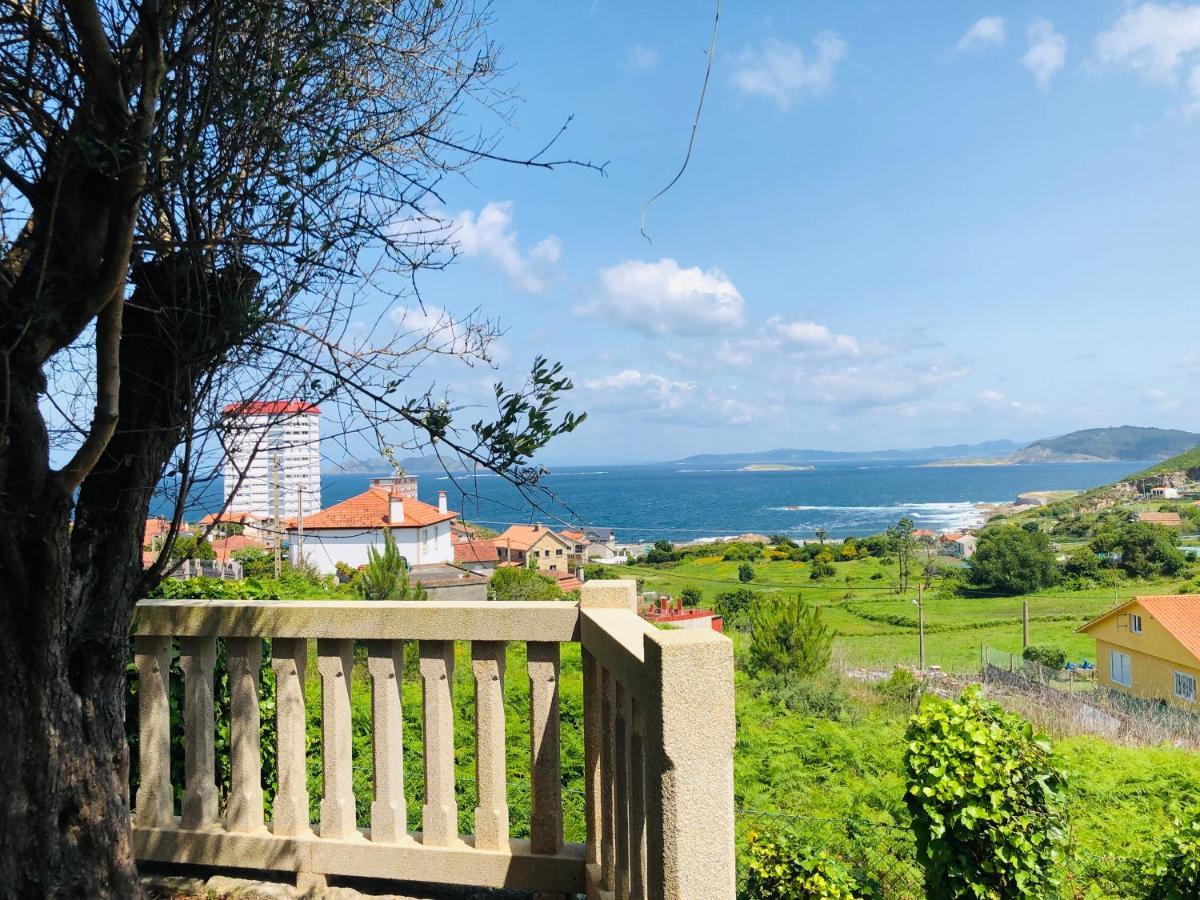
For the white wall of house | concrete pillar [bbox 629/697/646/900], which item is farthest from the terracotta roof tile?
concrete pillar [bbox 629/697/646/900]

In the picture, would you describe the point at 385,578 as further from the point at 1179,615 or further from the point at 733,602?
the point at 733,602

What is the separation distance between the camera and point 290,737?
102 inches

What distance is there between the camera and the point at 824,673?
14750 millimetres

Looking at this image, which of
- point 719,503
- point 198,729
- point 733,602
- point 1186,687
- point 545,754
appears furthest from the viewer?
point 719,503

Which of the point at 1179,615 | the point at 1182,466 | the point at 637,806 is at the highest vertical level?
the point at 637,806

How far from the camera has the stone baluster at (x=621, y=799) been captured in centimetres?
192

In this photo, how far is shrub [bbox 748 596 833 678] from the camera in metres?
14.6

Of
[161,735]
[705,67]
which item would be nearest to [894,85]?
[705,67]

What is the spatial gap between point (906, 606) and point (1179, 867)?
157 ft

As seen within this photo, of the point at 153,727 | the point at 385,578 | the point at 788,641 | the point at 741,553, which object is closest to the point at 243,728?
the point at 153,727

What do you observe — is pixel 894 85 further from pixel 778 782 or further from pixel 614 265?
pixel 778 782

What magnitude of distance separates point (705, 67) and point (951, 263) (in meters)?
55.2

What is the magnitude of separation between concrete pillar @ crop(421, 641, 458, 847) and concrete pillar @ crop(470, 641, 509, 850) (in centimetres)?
9

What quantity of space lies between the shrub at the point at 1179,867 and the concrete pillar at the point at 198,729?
382 centimetres
